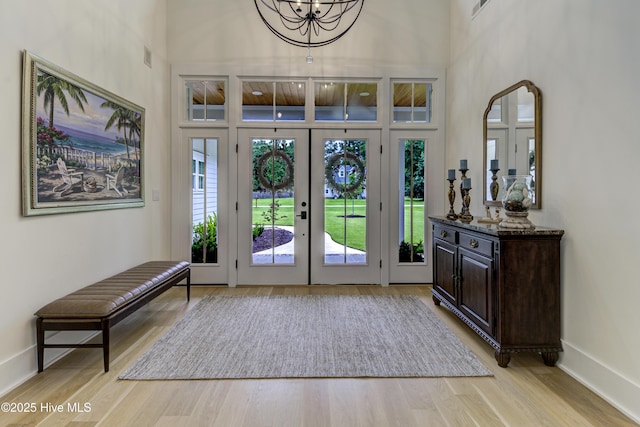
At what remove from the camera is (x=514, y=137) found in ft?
10.0

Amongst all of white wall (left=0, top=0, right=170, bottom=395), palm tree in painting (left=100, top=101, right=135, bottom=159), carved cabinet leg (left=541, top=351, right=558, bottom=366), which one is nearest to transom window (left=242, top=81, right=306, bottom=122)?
white wall (left=0, top=0, right=170, bottom=395)

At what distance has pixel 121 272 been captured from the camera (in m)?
3.37

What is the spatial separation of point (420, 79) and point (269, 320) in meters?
3.68

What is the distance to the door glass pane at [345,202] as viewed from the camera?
466cm

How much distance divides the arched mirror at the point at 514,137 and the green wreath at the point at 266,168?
7.88 feet

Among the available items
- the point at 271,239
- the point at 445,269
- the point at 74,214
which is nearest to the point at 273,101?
the point at 271,239

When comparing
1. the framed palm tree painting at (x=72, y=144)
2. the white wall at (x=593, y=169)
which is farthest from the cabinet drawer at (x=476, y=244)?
the framed palm tree painting at (x=72, y=144)

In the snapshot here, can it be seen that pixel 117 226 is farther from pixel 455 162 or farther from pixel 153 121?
pixel 455 162

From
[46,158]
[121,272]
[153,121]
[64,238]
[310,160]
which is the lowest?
[121,272]

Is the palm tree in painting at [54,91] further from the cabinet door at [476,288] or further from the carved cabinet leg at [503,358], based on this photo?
the carved cabinet leg at [503,358]

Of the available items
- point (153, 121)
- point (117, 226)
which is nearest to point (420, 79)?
point (153, 121)

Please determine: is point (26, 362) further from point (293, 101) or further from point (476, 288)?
point (293, 101)

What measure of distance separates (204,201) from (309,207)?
1.43 meters

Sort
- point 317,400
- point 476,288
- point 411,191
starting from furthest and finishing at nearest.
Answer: point 411,191
point 476,288
point 317,400
